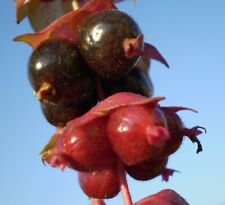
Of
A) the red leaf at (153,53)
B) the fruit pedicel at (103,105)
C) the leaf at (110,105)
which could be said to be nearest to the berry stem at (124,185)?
the fruit pedicel at (103,105)

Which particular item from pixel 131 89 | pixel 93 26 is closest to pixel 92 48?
pixel 93 26

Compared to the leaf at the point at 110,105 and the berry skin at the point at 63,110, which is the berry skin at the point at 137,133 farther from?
the berry skin at the point at 63,110

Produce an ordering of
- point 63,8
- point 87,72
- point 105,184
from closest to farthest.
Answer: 1. point 105,184
2. point 87,72
3. point 63,8

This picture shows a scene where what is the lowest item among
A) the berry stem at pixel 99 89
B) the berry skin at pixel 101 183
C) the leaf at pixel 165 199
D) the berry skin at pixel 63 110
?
the leaf at pixel 165 199

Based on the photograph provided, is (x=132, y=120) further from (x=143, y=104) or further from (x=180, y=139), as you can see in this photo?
(x=180, y=139)

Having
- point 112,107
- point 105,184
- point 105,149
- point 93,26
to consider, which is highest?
point 93,26

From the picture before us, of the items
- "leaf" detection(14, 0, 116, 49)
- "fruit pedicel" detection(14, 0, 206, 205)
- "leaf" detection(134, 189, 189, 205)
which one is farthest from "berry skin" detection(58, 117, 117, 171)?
"leaf" detection(14, 0, 116, 49)

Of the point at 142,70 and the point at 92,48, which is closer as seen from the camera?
the point at 92,48
